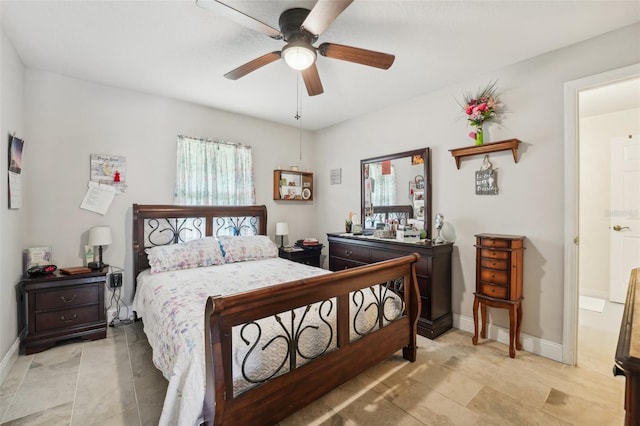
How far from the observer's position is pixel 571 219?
95.7 inches

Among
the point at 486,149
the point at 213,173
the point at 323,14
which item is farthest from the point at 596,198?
the point at 213,173

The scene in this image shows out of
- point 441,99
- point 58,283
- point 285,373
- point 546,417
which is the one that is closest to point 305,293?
point 285,373

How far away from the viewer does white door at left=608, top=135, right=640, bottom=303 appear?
3.73 m

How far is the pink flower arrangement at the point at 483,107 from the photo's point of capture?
9.29 feet

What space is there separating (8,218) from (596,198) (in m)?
6.84

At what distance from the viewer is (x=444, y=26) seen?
2170 millimetres

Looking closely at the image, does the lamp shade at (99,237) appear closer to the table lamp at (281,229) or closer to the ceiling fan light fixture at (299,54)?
the table lamp at (281,229)

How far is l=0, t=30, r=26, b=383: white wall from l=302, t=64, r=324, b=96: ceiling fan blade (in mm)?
2372

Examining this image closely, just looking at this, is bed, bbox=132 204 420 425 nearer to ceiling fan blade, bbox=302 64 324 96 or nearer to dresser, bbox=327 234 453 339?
dresser, bbox=327 234 453 339

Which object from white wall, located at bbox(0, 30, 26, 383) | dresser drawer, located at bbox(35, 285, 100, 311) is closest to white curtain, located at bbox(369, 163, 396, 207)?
dresser drawer, located at bbox(35, 285, 100, 311)

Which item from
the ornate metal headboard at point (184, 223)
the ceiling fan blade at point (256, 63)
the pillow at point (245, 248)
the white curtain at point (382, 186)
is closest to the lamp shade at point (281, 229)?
the ornate metal headboard at point (184, 223)

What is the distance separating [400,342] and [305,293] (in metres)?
1.19

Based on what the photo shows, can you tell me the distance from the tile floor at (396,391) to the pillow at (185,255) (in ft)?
2.74

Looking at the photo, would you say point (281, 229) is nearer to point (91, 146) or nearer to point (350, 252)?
point (350, 252)
